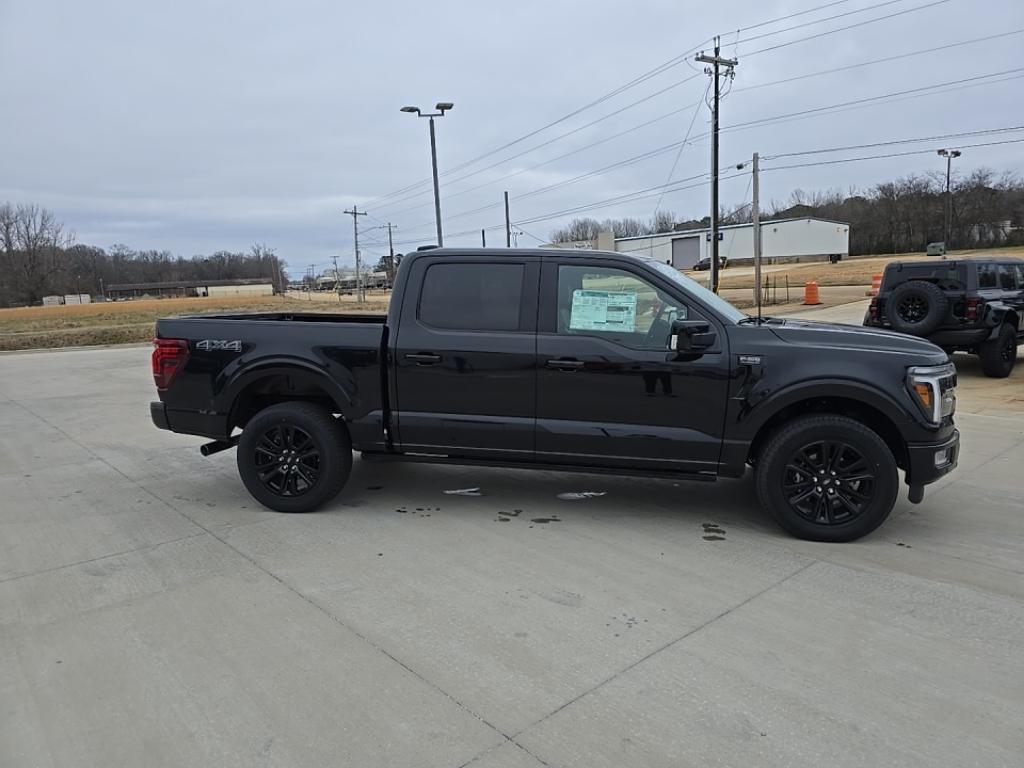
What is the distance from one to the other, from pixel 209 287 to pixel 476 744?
151 meters

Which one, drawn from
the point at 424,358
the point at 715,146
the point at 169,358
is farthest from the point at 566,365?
the point at 715,146

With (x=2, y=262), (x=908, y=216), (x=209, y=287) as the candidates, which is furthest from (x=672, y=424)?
(x=209, y=287)

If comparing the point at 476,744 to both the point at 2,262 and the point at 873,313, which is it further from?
the point at 2,262

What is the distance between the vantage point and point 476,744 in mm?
2574

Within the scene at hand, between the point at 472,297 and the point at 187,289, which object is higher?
the point at 187,289

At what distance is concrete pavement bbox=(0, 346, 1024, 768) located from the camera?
2.61m

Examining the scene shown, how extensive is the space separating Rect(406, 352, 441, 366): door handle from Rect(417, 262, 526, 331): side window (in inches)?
8.9

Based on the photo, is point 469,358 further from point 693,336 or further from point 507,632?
point 507,632

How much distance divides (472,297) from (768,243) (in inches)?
3472

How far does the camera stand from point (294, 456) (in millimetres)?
5262

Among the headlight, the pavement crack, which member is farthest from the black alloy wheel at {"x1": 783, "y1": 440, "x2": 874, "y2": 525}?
the pavement crack

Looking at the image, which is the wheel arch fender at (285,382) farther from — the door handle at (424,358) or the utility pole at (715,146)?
the utility pole at (715,146)

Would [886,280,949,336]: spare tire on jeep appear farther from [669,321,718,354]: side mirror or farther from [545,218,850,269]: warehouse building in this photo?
[545,218,850,269]: warehouse building

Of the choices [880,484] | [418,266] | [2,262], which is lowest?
[880,484]
